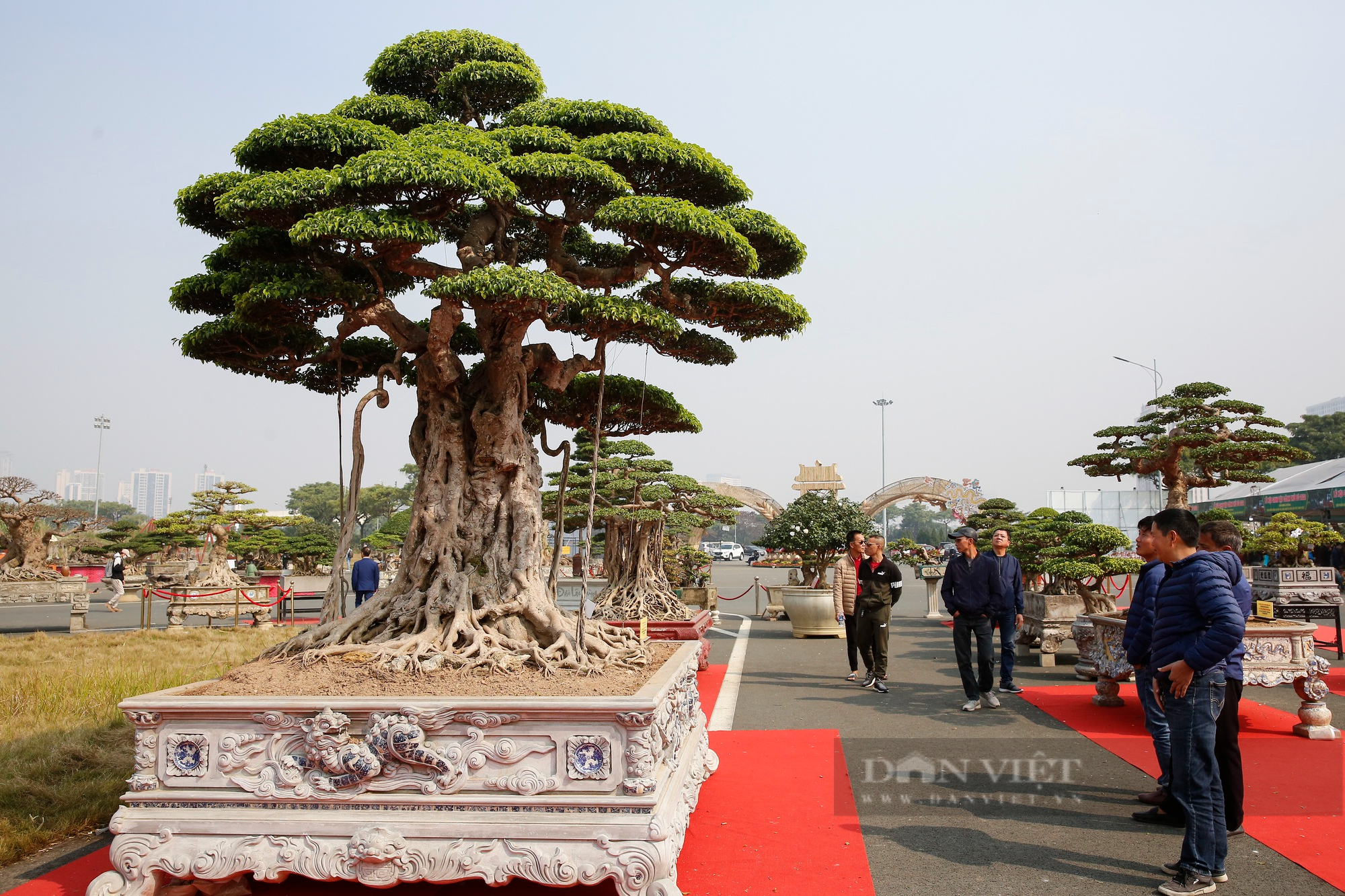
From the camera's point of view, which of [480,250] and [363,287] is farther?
[480,250]

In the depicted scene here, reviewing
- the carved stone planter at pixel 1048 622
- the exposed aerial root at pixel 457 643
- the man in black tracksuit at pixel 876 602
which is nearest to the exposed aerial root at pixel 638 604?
the carved stone planter at pixel 1048 622

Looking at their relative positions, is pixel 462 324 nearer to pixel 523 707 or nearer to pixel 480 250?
pixel 480 250

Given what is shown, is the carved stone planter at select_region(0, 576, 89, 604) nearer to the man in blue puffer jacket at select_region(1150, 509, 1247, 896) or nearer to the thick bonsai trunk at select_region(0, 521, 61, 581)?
the thick bonsai trunk at select_region(0, 521, 61, 581)

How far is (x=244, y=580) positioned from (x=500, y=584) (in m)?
18.9

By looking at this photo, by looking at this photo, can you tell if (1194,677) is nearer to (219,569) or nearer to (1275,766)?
(1275,766)

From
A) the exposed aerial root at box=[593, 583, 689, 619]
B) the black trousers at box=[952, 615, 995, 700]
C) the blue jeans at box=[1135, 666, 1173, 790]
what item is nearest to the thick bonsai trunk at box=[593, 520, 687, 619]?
the exposed aerial root at box=[593, 583, 689, 619]

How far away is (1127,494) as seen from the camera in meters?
29.0

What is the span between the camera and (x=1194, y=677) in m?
3.25

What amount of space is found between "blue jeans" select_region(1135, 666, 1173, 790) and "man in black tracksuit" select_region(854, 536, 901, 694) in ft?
9.85

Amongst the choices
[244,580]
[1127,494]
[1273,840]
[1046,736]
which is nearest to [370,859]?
[1273,840]

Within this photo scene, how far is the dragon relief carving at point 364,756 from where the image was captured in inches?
124

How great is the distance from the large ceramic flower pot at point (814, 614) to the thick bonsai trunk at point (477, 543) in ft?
23.2

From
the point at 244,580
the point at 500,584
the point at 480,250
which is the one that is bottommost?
the point at 244,580

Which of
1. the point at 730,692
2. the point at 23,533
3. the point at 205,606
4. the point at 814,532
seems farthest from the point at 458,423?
the point at 23,533
